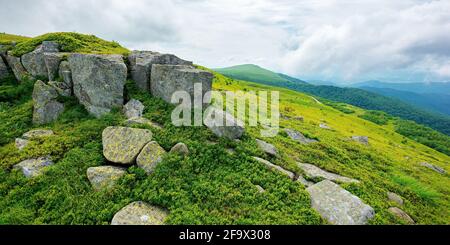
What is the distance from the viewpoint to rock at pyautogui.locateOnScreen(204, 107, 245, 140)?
49.6 feet

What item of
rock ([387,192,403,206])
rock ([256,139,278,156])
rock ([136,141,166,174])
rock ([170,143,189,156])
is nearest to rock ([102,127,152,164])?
rock ([136,141,166,174])

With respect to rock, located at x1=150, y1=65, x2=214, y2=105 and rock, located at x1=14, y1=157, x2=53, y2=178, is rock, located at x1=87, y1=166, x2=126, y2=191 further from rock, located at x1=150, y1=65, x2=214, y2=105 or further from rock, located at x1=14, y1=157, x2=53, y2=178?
rock, located at x1=150, y1=65, x2=214, y2=105

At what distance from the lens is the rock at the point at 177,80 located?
53.8 feet

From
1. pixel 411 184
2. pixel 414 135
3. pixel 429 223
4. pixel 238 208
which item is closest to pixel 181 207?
pixel 238 208

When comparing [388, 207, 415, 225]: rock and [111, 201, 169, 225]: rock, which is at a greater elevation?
[111, 201, 169, 225]: rock

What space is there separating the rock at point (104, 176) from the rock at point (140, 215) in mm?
1809

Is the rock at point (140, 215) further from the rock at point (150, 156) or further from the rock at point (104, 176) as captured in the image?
the rock at point (150, 156)

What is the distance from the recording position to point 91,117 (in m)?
17.6

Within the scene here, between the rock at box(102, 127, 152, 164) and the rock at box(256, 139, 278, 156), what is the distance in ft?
21.5

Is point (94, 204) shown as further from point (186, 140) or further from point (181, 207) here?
point (186, 140)

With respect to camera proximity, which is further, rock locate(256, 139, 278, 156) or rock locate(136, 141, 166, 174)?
rock locate(256, 139, 278, 156)

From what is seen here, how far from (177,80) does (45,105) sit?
9.53m

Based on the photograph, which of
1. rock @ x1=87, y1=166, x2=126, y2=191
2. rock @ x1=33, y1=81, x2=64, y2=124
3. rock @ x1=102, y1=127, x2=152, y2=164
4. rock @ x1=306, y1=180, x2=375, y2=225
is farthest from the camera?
rock @ x1=33, y1=81, x2=64, y2=124

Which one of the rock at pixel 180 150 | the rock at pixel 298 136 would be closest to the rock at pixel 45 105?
the rock at pixel 180 150
